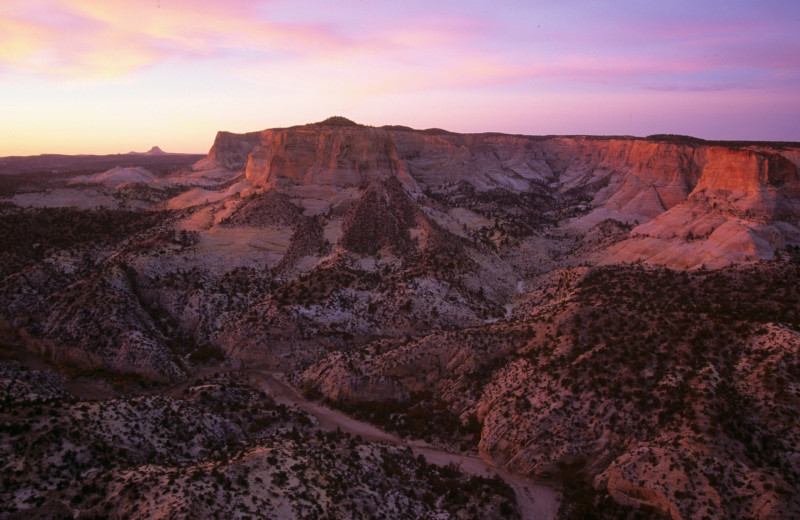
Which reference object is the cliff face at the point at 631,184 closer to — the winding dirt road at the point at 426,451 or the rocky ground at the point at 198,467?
the winding dirt road at the point at 426,451

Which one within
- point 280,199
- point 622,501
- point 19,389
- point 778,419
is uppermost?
point 280,199

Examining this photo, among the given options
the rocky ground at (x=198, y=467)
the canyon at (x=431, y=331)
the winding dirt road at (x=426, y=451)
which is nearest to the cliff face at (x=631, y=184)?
the canyon at (x=431, y=331)

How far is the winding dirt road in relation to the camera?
933 inches

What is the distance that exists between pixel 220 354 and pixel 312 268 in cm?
1238

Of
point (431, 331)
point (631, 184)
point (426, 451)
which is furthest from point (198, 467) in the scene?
point (631, 184)

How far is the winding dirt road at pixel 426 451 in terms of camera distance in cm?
2369

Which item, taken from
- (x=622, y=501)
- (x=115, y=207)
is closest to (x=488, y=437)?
(x=622, y=501)

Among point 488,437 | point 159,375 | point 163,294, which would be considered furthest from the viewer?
point 163,294

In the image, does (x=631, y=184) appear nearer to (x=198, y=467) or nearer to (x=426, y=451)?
(x=426, y=451)

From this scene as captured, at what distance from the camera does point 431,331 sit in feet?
125

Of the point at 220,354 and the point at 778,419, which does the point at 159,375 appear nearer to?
the point at 220,354

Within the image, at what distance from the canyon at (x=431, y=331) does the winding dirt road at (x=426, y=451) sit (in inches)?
21.2

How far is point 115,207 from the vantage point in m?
81.8

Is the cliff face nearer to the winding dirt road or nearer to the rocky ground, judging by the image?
the winding dirt road
